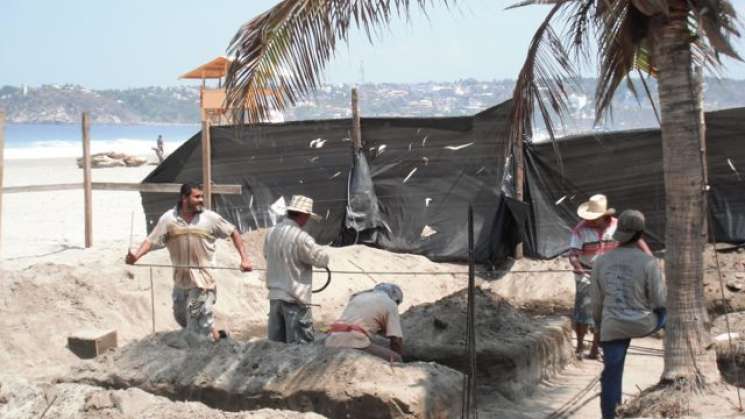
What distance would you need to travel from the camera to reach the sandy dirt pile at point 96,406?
6246mm

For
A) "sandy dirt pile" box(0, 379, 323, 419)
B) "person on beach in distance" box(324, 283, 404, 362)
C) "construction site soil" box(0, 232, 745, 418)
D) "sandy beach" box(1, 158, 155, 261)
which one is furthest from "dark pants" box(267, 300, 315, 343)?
"sandy beach" box(1, 158, 155, 261)

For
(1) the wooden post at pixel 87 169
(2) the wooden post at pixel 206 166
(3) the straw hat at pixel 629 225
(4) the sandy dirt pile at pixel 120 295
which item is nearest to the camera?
(3) the straw hat at pixel 629 225

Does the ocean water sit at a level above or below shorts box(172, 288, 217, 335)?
above

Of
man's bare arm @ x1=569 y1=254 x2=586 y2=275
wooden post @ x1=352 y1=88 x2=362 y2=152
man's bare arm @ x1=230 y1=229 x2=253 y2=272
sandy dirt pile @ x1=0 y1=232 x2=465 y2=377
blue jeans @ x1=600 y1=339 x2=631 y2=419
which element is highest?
wooden post @ x1=352 y1=88 x2=362 y2=152

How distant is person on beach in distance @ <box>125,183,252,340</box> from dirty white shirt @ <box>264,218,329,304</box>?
68 cm

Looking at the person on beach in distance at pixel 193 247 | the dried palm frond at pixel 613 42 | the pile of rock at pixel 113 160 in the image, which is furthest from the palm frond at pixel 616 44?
the pile of rock at pixel 113 160

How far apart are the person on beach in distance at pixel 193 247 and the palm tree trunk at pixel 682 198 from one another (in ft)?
12.1

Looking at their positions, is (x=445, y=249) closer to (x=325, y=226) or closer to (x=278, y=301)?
(x=325, y=226)

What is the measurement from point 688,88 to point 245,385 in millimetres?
3730

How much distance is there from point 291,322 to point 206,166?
6.30 metres

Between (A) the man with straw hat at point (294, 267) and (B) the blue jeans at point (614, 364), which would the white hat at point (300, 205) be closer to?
(A) the man with straw hat at point (294, 267)

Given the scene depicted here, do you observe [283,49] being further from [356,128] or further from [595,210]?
[356,128]

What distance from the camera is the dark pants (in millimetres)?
7934

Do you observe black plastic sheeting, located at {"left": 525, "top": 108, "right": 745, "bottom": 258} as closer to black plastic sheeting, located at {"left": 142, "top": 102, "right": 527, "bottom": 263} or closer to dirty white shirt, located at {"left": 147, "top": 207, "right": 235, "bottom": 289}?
black plastic sheeting, located at {"left": 142, "top": 102, "right": 527, "bottom": 263}
